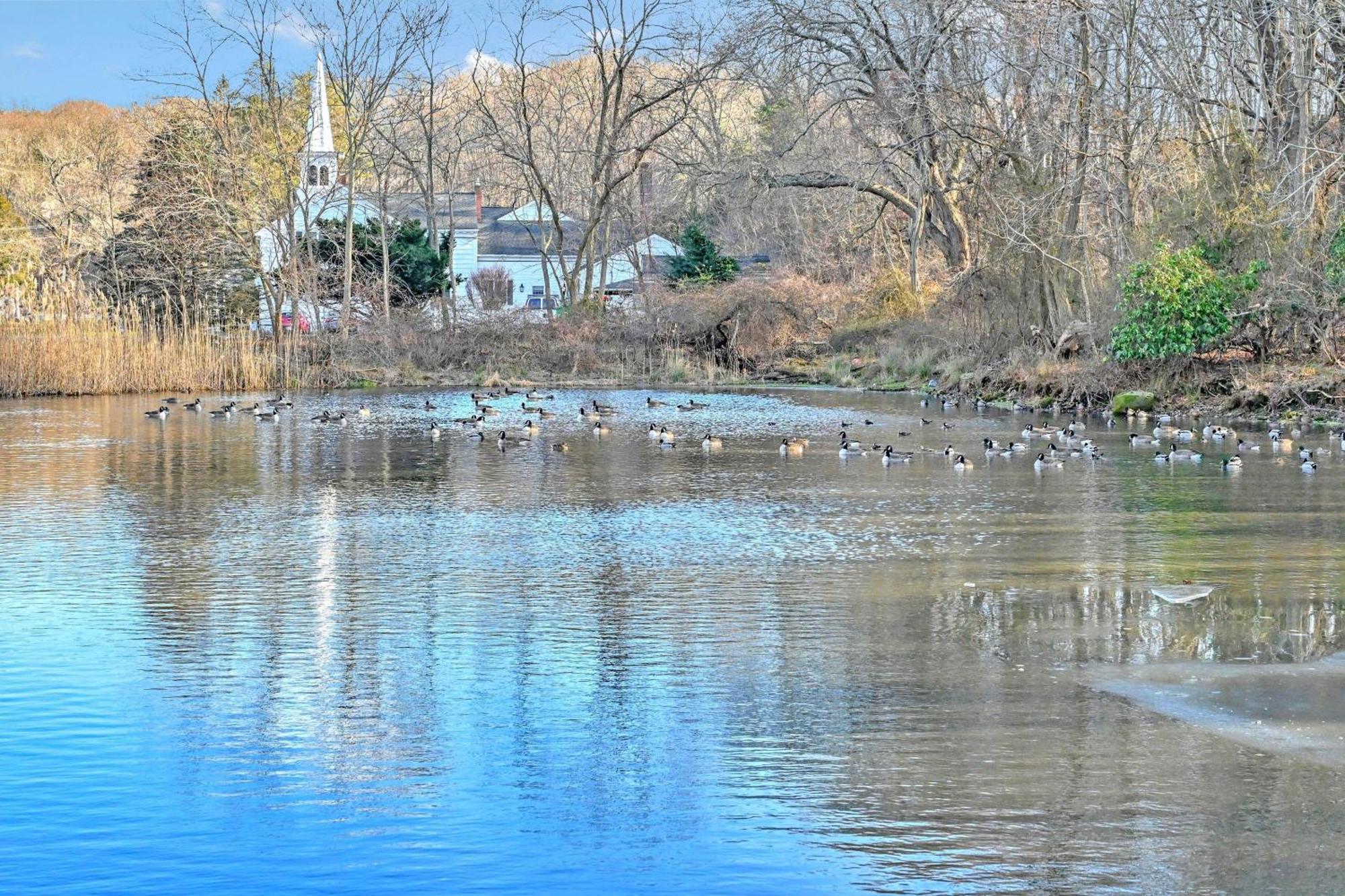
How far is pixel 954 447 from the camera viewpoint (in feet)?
80.9

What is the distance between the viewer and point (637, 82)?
53.6 meters

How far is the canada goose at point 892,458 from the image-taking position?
22.3 m

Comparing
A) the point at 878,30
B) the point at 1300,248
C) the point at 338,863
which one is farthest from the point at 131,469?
the point at 878,30

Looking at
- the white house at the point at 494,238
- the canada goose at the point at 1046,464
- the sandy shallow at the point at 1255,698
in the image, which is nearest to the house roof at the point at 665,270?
the white house at the point at 494,238

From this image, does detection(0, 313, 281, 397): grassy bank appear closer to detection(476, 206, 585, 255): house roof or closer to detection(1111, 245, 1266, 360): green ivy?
detection(1111, 245, 1266, 360): green ivy

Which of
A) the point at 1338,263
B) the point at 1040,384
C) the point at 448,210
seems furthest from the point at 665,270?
the point at 1338,263

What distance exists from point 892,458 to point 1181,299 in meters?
9.54

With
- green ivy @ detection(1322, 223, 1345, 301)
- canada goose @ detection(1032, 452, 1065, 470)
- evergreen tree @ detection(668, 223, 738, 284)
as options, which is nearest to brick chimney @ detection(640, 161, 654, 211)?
evergreen tree @ detection(668, 223, 738, 284)

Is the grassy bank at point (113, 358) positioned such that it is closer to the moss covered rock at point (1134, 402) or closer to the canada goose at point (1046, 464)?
the moss covered rock at point (1134, 402)

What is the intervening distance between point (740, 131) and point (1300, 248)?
210ft

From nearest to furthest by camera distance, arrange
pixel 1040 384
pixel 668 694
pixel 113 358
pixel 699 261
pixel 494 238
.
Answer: pixel 668 694 → pixel 1040 384 → pixel 113 358 → pixel 699 261 → pixel 494 238

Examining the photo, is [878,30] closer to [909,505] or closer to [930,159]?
[930,159]

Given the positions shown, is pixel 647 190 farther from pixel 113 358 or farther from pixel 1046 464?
pixel 1046 464

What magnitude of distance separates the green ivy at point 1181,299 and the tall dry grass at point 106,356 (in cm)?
2540
